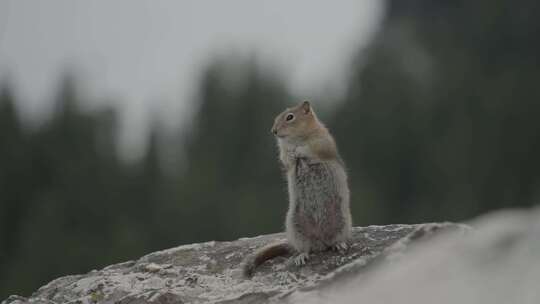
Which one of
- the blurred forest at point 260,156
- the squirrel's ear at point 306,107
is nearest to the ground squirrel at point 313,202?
the squirrel's ear at point 306,107

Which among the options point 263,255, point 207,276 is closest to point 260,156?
point 263,255

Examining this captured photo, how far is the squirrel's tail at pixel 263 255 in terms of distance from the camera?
9.97 meters

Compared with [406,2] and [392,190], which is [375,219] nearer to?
[392,190]

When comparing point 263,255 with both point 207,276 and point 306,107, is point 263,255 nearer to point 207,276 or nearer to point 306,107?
point 207,276

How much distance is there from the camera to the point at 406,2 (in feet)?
290

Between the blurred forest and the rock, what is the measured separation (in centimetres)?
4817

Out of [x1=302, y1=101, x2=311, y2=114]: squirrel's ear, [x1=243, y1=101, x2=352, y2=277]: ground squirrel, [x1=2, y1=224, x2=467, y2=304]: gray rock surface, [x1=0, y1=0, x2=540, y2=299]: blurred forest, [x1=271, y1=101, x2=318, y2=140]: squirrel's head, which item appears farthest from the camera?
[x1=0, y1=0, x2=540, y2=299]: blurred forest

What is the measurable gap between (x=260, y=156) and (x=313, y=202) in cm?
6039

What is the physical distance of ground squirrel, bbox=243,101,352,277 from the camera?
1032cm

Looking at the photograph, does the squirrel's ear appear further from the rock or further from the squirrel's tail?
the rock

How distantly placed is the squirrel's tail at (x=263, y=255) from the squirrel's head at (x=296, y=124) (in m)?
1.40

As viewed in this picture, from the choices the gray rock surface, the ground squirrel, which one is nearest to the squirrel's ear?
the ground squirrel

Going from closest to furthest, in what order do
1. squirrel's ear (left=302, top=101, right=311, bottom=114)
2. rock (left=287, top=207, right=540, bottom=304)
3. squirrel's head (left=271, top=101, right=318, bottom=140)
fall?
rock (left=287, top=207, right=540, bottom=304)
squirrel's head (left=271, top=101, right=318, bottom=140)
squirrel's ear (left=302, top=101, right=311, bottom=114)

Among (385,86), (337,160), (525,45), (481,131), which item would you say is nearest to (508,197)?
(481,131)
